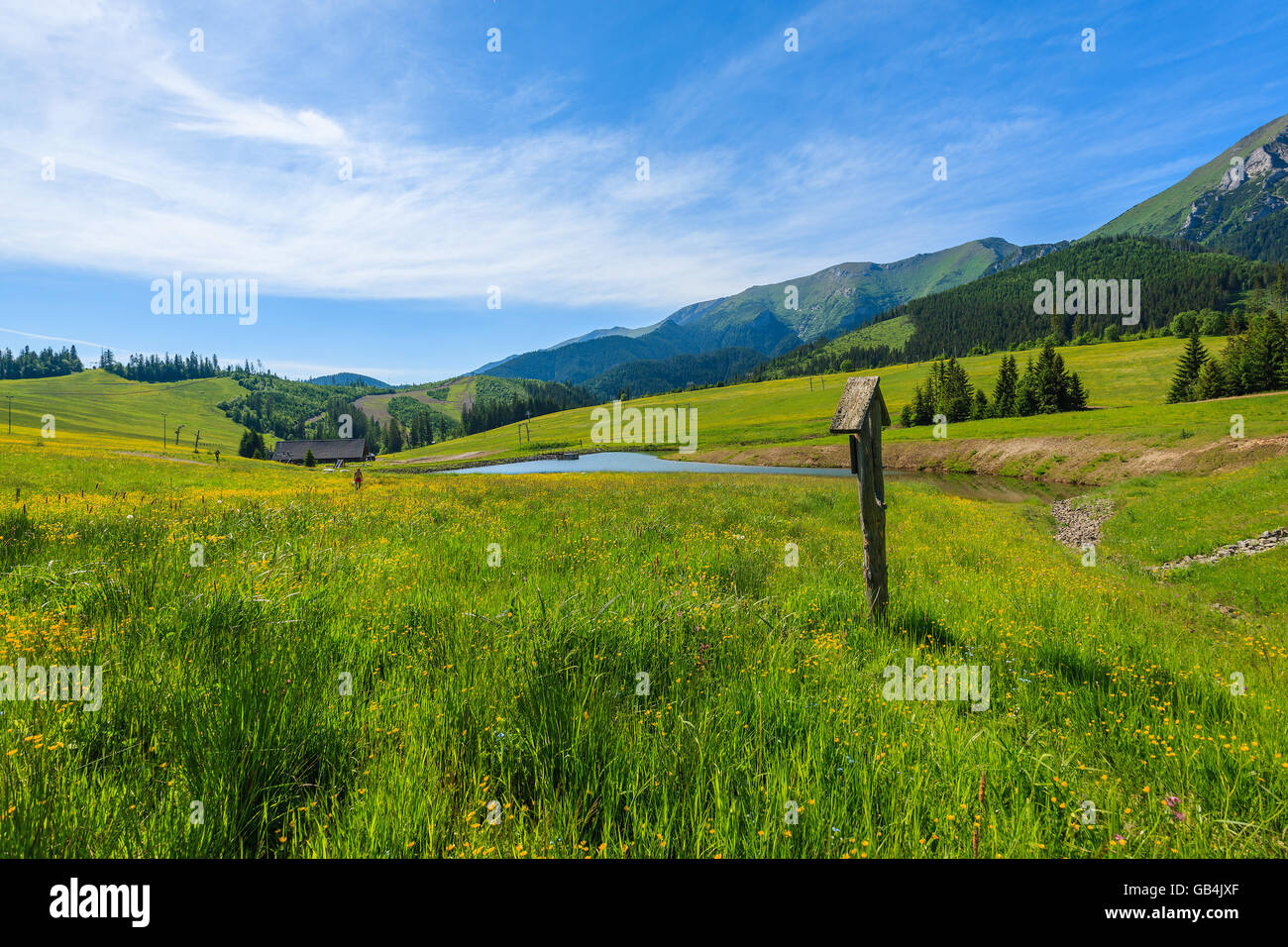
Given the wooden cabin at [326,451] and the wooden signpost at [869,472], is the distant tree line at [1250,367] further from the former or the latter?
the wooden cabin at [326,451]

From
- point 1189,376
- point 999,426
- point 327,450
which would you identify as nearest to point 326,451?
point 327,450

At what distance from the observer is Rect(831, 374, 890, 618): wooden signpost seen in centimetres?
660

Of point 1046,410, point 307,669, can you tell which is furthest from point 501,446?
point 307,669

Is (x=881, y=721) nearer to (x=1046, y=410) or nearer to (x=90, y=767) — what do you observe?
(x=90, y=767)

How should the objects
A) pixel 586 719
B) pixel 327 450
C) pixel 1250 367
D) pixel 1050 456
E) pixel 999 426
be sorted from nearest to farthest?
pixel 586 719 < pixel 1050 456 < pixel 1250 367 < pixel 999 426 < pixel 327 450

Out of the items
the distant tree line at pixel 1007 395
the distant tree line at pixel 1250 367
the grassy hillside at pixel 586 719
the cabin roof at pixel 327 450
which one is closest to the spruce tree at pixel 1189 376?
the distant tree line at pixel 1250 367

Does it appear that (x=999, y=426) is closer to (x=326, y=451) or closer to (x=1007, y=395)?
(x=1007, y=395)

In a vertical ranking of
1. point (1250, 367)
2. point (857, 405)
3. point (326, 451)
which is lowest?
point (857, 405)

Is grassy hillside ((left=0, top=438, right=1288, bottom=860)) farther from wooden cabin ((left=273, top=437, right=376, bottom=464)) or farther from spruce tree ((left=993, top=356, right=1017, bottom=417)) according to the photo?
wooden cabin ((left=273, top=437, right=376, bottom=464))

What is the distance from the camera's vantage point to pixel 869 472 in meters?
6.82

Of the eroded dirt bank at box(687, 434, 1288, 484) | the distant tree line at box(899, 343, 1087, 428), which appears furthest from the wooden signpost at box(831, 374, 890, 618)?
the distant tree line at box(899, 343, 1087, 428)

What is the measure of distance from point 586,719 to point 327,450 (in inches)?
6191

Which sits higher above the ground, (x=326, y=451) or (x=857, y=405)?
(x=326, y=451)
